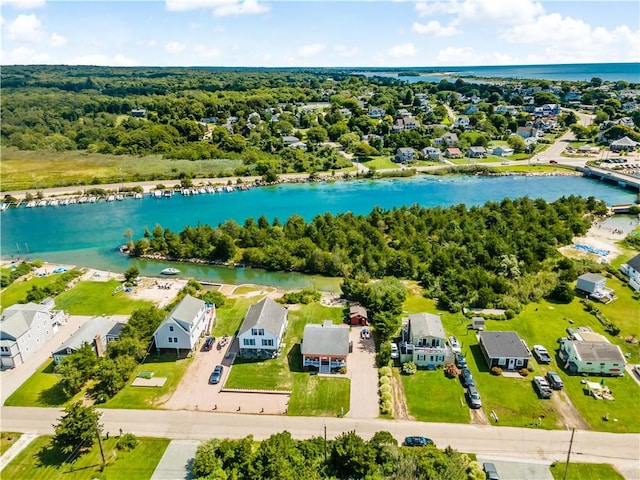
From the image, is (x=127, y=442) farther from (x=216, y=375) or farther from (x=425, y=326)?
(x=425, y=326)

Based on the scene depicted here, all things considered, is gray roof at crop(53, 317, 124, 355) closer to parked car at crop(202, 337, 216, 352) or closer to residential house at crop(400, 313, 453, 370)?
parked car at crop(202, 337, 216, 352)

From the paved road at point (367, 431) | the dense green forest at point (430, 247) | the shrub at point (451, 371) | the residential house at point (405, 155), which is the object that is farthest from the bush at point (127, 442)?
the residential house at point (405, 155)

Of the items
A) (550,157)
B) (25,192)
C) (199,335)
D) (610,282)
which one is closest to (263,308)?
(199,335)

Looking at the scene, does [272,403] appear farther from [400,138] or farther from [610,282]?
[400,138]

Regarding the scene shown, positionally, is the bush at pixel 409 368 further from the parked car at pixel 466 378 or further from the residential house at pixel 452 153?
the residential house at pixel 452 153

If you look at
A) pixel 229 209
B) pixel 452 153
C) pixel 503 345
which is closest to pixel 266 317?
pixel 503 345
